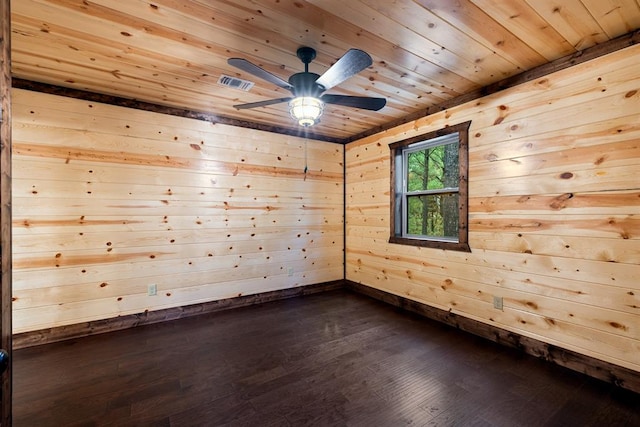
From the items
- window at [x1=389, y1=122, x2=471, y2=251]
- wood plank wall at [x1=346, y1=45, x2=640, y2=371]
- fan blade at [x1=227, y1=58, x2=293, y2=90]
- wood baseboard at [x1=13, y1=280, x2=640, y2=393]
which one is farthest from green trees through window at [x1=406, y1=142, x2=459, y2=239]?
fan blade at [x1=227, y1=58, x2=293, y2=90]

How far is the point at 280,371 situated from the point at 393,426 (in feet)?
3.17

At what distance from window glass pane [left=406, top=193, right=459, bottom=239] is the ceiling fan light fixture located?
1.98m

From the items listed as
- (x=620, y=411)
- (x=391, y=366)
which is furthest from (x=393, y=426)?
(x=620, y=411)

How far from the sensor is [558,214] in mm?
2375

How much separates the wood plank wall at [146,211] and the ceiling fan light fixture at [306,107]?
5.97ft

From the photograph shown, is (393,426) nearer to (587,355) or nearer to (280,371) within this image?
(280,371)

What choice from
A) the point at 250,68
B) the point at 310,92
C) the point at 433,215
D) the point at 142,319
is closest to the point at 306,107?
the point at 310,92

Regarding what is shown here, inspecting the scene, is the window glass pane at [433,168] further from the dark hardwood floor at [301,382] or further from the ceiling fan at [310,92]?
the dark hardwood floor at [301,382]

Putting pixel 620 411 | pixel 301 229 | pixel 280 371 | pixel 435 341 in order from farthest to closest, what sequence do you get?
pixel 301 229 < pixel 435 341 < pixel 280 371 < pixel 620 411

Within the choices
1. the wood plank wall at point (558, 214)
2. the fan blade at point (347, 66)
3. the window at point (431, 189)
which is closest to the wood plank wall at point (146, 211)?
the window at point (431, 189)

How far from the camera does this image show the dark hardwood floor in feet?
5.95

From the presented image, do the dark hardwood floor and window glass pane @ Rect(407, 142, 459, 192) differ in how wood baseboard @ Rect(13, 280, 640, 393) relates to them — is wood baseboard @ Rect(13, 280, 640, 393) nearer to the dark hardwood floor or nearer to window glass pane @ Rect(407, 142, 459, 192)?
the dark hardwood floor

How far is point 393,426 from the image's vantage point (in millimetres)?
1729

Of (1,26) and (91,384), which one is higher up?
(1,26)
